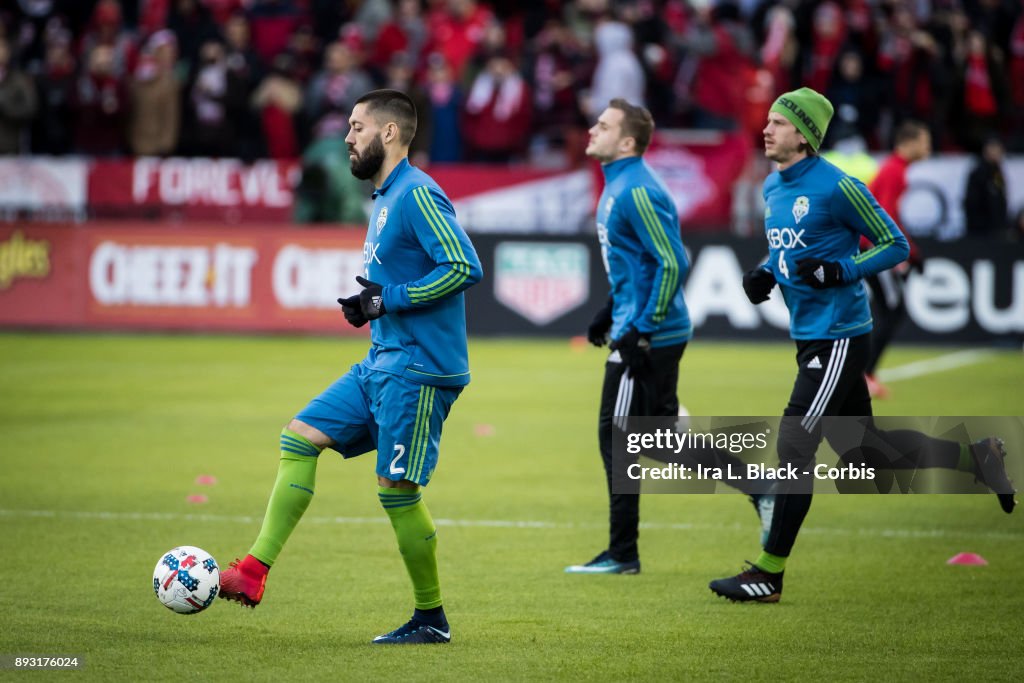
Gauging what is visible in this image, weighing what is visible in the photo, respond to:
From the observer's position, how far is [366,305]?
6.13 m

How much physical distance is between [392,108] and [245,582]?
2.02 m

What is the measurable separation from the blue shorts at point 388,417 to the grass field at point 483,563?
0.77 m

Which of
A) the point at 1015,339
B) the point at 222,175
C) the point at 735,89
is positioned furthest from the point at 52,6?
the point at 1015,339

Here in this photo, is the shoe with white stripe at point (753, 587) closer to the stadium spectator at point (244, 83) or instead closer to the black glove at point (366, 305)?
the black glove at point (366, 305)

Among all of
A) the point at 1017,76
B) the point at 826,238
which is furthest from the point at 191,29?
the point at 826,238

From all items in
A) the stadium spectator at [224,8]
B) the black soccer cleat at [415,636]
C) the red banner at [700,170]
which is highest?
the stadium spectator at [224,8]

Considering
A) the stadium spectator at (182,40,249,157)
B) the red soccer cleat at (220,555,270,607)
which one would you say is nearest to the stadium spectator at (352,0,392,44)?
the stadium spectator at (182,40,249,157)

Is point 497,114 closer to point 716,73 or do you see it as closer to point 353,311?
point 716,73

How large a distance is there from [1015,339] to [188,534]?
13.6 meters

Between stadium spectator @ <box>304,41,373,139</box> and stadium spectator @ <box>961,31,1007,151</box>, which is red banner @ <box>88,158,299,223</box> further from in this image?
stadium spectator @ <box>961,31,1007,151</box>

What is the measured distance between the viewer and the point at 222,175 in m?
22.3

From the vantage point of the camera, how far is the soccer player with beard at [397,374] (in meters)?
6.18

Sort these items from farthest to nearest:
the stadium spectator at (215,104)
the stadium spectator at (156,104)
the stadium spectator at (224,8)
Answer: the stadium spectator at (224,8) < the stadium spectator at (156,104) < the stadium spectator at (215,104)

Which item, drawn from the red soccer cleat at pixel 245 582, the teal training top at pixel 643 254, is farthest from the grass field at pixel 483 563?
the teal training top at pixel 643 254
